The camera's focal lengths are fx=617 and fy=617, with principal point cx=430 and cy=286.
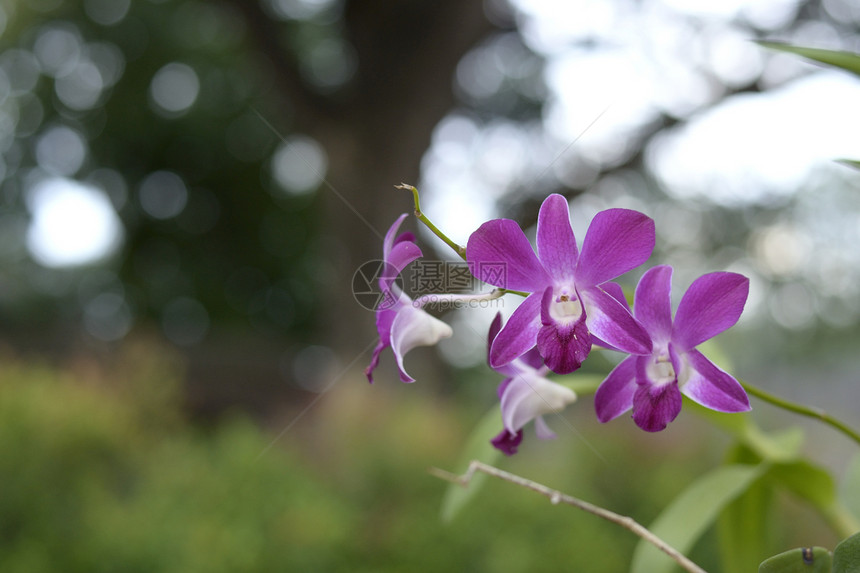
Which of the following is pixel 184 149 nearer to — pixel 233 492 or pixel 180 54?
pixel 180 54

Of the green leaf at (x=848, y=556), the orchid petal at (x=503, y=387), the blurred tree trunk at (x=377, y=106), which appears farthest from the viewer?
the blurred tree trunk at (x=377, y=106)

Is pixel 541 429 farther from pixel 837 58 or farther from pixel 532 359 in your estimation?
pixel 837 58

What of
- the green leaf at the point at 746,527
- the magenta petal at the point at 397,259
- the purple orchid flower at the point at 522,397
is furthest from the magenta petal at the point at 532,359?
the green leaf at the point at 746,527

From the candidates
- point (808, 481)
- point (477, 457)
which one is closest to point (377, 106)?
point (477, 457)

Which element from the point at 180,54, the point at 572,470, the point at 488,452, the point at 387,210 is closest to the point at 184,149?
the point at 180,54

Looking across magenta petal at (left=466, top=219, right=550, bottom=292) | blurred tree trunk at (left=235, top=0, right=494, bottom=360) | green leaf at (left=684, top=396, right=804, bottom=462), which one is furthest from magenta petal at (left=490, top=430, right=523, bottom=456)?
blurred tree trunk at (left=235, top=0, right=494, bottom=360)

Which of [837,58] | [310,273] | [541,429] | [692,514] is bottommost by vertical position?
[310,273]

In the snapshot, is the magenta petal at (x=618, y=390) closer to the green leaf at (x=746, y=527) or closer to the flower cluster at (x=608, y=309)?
the flower cluster at (x=608, y=309)

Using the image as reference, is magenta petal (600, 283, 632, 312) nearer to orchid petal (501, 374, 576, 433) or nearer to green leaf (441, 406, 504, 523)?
orchid petal (501, 374, 576, 433)
